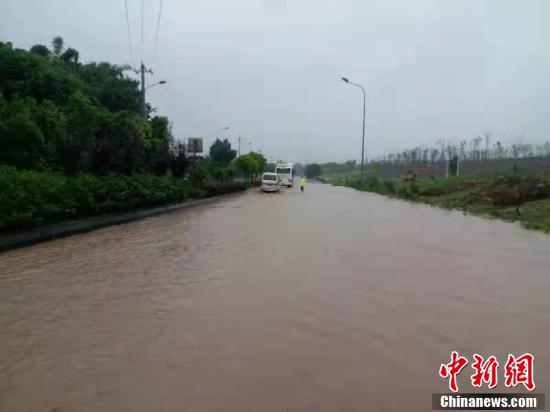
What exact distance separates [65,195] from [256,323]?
984 centimetres

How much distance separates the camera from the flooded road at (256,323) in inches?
151

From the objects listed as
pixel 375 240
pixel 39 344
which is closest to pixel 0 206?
pixel 39 344

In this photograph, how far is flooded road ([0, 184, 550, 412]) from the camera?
3840mm

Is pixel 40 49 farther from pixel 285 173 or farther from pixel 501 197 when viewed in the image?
pixel 501 197

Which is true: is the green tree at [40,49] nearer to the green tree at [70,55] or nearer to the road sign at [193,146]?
the green tree at [70,55]

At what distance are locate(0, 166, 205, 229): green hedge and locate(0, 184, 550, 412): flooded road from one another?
3.71 feet

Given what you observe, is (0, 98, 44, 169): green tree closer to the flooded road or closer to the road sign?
the flooded road

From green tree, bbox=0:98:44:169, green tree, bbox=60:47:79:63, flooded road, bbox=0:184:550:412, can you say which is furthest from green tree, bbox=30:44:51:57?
flooded road, bbox=0:184:550:412

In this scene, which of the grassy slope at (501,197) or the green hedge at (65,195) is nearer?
the green hedge at (65,195)

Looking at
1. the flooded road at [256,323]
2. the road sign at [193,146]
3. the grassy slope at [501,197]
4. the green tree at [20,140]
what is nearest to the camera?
the flooded road at [256,323]

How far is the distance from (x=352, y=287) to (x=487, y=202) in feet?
66.0

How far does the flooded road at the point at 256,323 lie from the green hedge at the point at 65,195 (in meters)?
1.13

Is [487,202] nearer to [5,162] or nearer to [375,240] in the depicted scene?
[375,240]

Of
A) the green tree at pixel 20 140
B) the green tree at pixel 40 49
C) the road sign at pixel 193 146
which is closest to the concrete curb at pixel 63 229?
the green tree at pixel 20 140
